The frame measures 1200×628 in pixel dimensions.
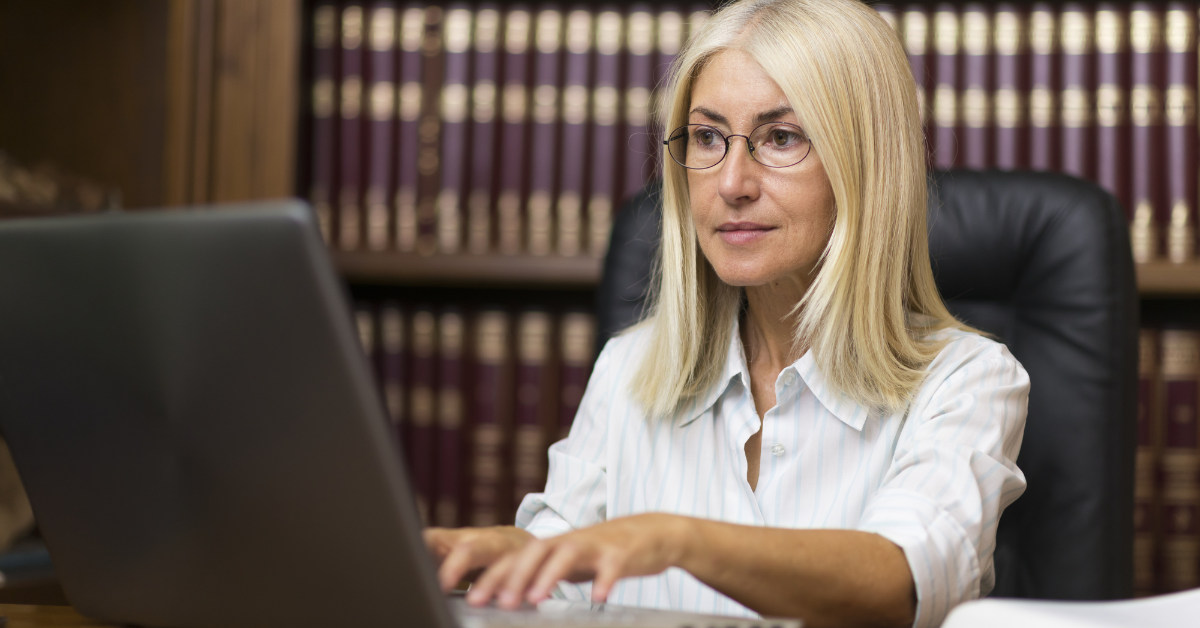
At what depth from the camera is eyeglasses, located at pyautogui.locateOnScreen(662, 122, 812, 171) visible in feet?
3.16

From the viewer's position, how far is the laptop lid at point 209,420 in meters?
0.43

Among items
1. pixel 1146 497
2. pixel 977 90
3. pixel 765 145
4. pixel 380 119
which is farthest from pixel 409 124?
pixel 1146 497

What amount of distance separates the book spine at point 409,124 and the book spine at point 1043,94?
99cm

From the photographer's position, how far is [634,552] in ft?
1.81

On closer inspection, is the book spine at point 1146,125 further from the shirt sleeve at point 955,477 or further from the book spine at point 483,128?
the book spine at point 483,128

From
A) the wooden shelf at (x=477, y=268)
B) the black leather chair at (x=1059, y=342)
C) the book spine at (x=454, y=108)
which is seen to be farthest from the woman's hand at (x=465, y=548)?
the book spine at (x=454, y=108)

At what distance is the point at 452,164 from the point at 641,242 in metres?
0.50

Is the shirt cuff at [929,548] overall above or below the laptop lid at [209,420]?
below

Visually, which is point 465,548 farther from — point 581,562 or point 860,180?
point 860,180

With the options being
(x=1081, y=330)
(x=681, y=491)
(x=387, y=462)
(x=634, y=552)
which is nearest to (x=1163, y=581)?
(x=1081, y=330)

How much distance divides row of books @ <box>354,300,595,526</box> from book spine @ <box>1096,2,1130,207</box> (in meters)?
0.86

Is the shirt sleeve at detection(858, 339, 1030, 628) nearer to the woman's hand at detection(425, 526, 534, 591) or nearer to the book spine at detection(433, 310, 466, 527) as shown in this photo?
the woman's hand at detection(425, 526, 534, 591)

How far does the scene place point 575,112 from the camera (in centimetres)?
158

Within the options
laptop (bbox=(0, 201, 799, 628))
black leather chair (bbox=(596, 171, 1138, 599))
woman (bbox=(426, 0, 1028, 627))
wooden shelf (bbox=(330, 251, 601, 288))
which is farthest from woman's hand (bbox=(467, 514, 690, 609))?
wooden shelf (bbox=(330, 251, 601, 288))
